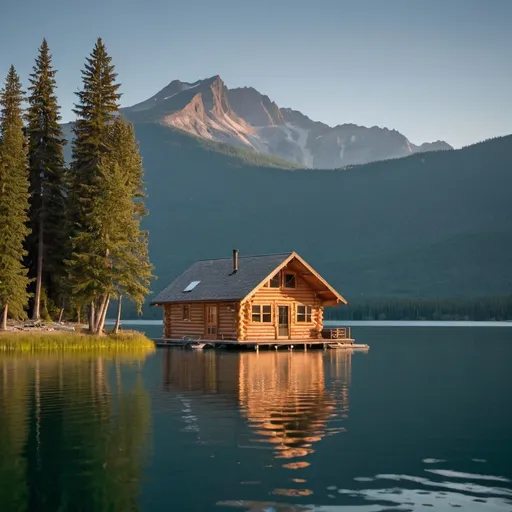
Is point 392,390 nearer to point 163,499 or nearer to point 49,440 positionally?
point 49,440

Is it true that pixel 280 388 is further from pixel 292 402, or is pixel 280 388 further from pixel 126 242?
pixel 126 242

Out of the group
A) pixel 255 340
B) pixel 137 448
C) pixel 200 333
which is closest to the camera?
pixel 137 448

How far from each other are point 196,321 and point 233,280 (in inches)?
207

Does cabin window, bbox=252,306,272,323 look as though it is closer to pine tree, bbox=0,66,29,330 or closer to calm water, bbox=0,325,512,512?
pine tree, bbox=0,66,29,330

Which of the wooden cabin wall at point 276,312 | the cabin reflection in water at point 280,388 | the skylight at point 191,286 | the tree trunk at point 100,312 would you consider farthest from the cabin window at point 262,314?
the tree trunk at point 100,312

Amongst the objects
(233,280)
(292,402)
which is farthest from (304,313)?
(292,402)

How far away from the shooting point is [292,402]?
Result: 87.1 ft

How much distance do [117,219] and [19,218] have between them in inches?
255

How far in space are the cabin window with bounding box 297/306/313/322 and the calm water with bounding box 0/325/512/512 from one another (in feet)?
86.0

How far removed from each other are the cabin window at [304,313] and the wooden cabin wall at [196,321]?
584 centimetres

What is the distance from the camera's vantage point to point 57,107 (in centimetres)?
6531

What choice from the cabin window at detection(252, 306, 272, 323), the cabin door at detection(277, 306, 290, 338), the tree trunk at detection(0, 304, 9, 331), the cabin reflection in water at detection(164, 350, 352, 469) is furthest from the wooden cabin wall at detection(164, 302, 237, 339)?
the tree trunk at detection(0, 304, 9, 331)

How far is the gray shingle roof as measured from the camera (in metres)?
59.9

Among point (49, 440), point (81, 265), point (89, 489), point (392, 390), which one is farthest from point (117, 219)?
point (89, 489)
